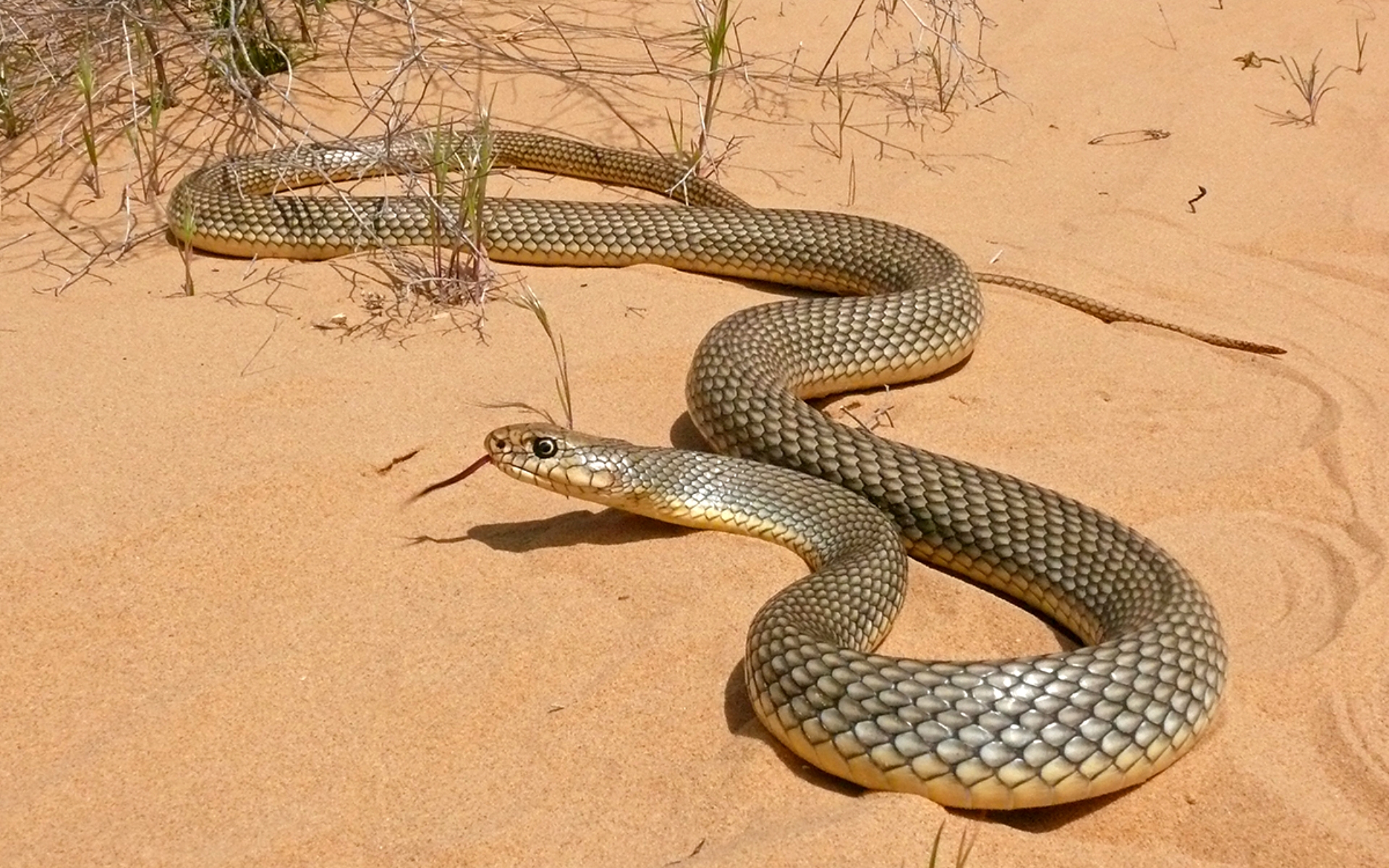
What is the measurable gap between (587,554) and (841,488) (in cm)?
90

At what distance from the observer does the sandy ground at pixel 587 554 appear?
350 centimetres

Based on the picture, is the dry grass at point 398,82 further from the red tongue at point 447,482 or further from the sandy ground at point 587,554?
the red tongue at point 447,482

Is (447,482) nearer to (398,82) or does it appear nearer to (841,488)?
(841,488)

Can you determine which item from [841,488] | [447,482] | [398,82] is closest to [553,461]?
[447,482]

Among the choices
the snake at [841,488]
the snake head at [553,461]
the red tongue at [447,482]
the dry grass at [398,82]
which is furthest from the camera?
the dry grass at [398,82]

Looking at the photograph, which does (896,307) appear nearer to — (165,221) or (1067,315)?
(1067,315)

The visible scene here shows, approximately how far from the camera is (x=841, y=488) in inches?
190

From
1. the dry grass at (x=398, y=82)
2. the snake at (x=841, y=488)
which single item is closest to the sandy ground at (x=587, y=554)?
the snake at (x=841, y=488)

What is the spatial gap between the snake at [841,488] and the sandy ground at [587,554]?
0.44 feet

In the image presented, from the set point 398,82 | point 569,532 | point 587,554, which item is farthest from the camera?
point 398,82

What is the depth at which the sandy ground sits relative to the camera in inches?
138

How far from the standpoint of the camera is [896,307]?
19.4 ft

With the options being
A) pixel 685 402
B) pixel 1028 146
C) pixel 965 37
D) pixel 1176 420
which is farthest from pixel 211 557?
pixel 965 37

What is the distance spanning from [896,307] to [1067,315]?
96cm
